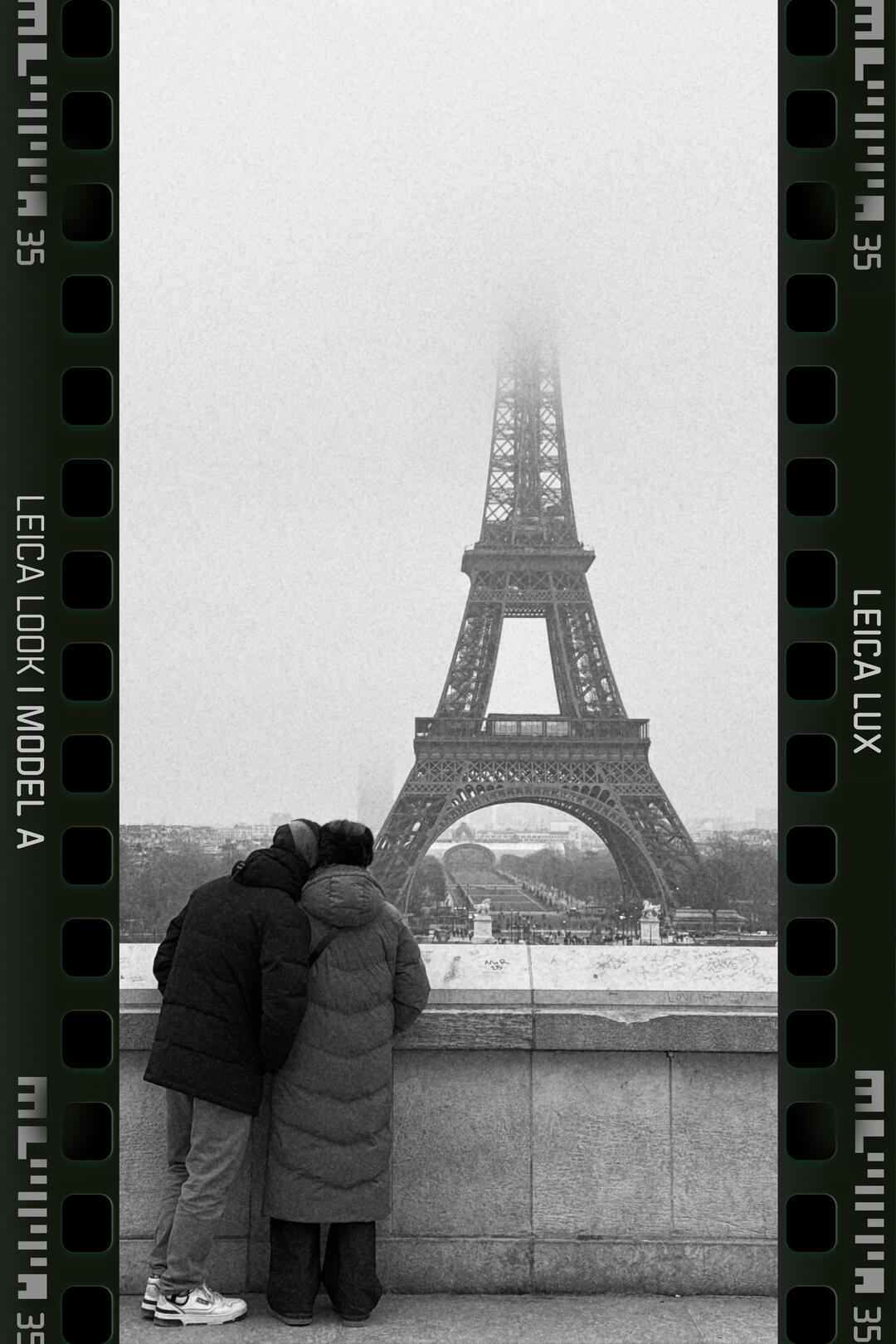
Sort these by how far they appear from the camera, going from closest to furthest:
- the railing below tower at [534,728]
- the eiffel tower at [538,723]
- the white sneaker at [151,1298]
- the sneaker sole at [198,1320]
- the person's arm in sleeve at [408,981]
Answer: the sneaker sole at [198,1320] → the white sneaker at [151,1298] → the person's arm in sleeve at [408,981] → the eiffel tower at [538,723] → the railing below tower at [534,728]

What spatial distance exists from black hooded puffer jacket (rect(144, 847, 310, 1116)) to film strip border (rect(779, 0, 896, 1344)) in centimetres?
370

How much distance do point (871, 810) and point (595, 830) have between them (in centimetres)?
3931

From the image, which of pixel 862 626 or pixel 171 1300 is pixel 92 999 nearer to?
pixel 862 626

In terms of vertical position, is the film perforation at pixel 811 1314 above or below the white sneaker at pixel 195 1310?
above

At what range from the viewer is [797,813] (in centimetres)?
121

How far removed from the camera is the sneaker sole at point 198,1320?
487 cm

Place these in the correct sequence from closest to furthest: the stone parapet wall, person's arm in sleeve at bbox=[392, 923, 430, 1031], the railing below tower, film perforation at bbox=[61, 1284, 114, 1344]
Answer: film perforation at bbox=[61, 1284, 114, 1344]
person's arm in sleeve at bbox=[392, 923, 430, 1031]
the stone parapet wall
the railing below tower

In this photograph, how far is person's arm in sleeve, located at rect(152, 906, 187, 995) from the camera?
5098mm

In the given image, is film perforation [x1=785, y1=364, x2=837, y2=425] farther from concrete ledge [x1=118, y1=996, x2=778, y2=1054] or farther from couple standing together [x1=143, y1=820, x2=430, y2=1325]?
concrete ledge [x1=118, y1=996, x2=778, y2=1054]

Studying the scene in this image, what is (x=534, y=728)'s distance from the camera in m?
38.7

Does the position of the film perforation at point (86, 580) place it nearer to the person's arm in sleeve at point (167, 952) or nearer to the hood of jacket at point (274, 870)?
the hood of jacket at point (274, 870)

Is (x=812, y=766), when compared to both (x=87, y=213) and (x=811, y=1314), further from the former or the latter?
(x=87, y=213)

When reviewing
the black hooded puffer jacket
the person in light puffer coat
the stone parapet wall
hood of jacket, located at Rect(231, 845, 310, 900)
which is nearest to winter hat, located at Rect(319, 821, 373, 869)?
the person in light puffer coat

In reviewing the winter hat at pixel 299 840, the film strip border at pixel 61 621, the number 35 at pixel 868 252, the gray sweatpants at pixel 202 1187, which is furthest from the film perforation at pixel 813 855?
the gray sweatpants at pixel 202 1187
